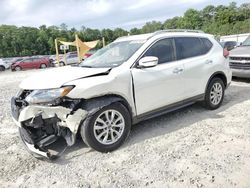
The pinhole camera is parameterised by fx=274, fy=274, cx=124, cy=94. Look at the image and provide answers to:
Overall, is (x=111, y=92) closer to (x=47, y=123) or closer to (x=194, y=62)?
(x=47, y=123)

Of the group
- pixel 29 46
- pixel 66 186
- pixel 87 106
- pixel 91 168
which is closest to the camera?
pixel 66 186

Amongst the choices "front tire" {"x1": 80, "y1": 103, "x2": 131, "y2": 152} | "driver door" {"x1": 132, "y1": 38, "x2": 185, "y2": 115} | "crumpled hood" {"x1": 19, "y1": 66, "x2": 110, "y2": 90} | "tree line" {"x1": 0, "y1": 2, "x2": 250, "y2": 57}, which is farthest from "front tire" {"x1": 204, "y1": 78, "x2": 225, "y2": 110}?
"tree line" {"x1": 0, "y1": 2, "x2": 250, "y2": 57}

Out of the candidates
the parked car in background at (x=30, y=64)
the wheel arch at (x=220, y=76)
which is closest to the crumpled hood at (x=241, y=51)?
the wheel arch at (x=220, y=76)

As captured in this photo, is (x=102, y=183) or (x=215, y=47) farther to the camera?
(x=215, y=47)

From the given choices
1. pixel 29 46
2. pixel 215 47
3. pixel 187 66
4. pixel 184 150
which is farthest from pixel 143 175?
pixel 29 46

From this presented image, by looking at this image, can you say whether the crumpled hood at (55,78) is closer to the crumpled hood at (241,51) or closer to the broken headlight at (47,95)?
the broken headlight at (47,95)

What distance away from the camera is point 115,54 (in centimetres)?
480

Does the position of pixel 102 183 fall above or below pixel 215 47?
below

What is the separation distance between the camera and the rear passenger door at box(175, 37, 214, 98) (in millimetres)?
5039

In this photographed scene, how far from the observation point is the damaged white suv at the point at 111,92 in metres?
3.72

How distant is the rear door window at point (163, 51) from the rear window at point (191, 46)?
17cm

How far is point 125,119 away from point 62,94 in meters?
1.01

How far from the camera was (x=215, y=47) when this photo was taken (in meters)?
5.77

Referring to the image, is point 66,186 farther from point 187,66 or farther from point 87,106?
point 187,66
